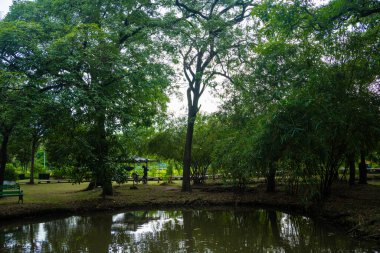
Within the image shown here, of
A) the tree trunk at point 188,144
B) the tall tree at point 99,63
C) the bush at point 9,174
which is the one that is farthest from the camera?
the bush at point 9,174

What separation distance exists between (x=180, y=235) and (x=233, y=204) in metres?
6.08

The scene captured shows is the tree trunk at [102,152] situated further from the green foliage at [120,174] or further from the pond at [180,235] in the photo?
the pond at [180,235]

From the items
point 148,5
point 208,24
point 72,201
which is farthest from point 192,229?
point 148,5

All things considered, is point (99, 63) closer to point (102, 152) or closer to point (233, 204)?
point (102, 152)

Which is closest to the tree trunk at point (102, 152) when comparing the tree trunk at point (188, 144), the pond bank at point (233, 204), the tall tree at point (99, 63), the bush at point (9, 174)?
the tall tree at point (99, 63)

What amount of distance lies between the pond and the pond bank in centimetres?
60

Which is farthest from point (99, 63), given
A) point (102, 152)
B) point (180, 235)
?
point (180, 235)

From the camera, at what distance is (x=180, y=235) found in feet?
31.8

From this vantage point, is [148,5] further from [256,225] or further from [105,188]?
[256,225]

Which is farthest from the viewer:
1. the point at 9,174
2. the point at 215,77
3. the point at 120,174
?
the point at 9,174

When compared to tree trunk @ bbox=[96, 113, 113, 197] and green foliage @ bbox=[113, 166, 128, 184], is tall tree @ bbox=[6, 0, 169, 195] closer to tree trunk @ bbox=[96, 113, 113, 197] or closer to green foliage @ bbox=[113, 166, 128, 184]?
tree trunk @ bbox=[96, 113, 113, 197]

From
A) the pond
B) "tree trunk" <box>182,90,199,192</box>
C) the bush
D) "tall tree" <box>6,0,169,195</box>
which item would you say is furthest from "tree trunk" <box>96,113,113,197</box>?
the bush

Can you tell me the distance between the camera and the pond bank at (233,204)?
9.88 meters

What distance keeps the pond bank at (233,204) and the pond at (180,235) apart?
1.96 feet
